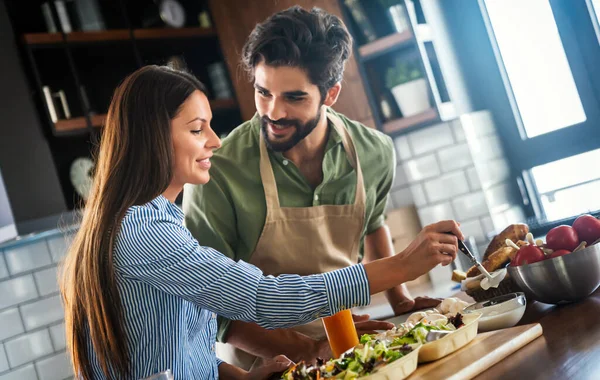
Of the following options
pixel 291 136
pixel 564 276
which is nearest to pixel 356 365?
pixel 564 276

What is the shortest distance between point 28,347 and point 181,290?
188cm

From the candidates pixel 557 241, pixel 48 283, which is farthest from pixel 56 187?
pixel 557 241

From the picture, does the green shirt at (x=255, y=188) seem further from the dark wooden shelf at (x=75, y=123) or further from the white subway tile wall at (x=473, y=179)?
the dark wooden shelf at (x=75, y=123)

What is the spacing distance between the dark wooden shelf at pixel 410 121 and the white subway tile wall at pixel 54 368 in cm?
169

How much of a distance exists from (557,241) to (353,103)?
1.83 m

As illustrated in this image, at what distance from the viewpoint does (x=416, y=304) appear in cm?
210

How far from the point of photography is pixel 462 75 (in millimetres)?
3523

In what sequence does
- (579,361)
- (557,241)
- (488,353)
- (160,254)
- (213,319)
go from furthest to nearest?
(213,319)
(557,241)
(160,254)
(488,353)
(579,361)

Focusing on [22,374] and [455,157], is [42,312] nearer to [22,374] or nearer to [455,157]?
[22,374]

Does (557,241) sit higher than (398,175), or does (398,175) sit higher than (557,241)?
(398,175)

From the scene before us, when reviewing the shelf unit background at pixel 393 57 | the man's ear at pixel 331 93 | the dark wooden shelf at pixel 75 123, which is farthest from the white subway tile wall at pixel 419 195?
the dark wooden shelf at pixel 75 123

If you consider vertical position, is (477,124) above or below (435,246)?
above

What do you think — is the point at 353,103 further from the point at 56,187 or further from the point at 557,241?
the point at 557,241

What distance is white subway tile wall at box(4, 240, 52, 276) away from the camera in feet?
9.96
